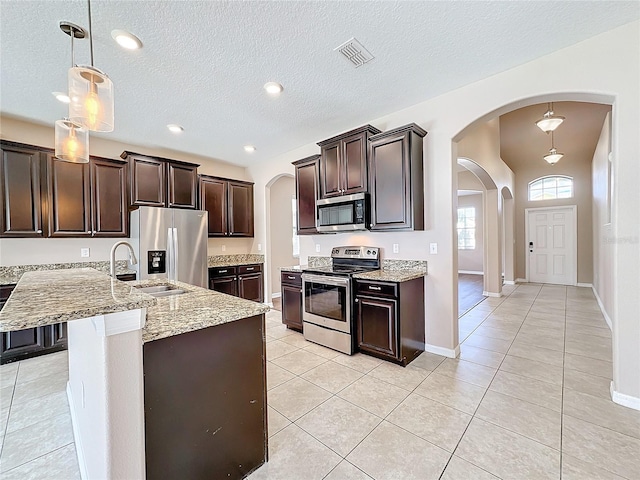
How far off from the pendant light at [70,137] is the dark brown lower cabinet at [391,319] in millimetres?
2737

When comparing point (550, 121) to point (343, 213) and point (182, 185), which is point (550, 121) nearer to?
point (343, 213)

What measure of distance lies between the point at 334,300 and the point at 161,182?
3.26 metres

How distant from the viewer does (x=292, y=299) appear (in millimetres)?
4016

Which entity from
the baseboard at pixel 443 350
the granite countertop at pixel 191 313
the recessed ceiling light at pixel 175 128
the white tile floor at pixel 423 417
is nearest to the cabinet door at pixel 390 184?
the baseboard at pixel 443 350

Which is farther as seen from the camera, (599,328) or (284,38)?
(599,328)

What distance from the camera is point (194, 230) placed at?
4.38 metres

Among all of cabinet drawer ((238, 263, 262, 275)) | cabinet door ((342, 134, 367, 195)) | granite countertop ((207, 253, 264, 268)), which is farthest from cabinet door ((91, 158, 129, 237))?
cabinet door ((342, 134, 367, 195))

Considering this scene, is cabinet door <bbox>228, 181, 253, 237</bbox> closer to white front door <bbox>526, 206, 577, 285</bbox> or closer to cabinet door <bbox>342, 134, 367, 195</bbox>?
cabinet door <bbox>342, 134, 367, 195</bbox>

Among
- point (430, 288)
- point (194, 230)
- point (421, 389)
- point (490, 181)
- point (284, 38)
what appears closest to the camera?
point (284, 38)

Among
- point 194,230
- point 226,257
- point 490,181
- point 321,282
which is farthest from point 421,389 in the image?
point 490,181

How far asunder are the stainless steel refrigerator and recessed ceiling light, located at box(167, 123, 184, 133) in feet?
3.69

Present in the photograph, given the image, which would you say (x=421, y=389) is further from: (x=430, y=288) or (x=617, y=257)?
(x=617, y=257)

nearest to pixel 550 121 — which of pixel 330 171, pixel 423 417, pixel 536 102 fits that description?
pixel 536 102

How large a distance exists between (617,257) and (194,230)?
4.86 meters
